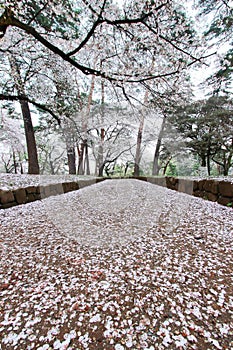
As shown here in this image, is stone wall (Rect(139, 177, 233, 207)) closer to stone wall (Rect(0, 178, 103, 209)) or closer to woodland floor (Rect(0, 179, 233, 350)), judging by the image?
woodland floor (Rect(0, 179, 233, 350))

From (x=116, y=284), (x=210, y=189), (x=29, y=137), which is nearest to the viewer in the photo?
(x=116, y=284)

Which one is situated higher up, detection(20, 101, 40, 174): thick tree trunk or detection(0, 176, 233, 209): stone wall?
detection(20, 101, 40, 174): thick tree trunk

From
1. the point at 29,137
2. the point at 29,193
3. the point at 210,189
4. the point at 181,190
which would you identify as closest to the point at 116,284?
the point at 29,193

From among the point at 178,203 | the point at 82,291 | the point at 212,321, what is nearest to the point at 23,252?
the point at 82,291

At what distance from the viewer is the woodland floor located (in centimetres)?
75

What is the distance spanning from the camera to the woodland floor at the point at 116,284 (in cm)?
75

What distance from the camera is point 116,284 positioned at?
106 centimetres

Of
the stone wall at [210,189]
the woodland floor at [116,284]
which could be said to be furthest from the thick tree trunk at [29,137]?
the stone wall at [210,189]

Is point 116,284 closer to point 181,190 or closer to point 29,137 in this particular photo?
point 181,190

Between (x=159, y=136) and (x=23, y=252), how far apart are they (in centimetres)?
841

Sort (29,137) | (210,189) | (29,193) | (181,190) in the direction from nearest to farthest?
(29,193) → (210,189) → (181,190) → (29,137)

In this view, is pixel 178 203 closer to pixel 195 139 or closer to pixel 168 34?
pixel 168 34

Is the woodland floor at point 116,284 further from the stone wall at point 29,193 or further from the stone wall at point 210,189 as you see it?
the stone wall at point 210,189

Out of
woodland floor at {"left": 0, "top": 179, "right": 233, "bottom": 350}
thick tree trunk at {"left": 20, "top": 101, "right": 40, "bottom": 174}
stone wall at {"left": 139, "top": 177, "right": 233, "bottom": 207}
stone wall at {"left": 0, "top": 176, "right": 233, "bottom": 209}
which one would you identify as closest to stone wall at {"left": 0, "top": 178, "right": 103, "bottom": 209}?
stone wall at {"left": 0, "top": 176, "right": 233, "bottom": 209}
